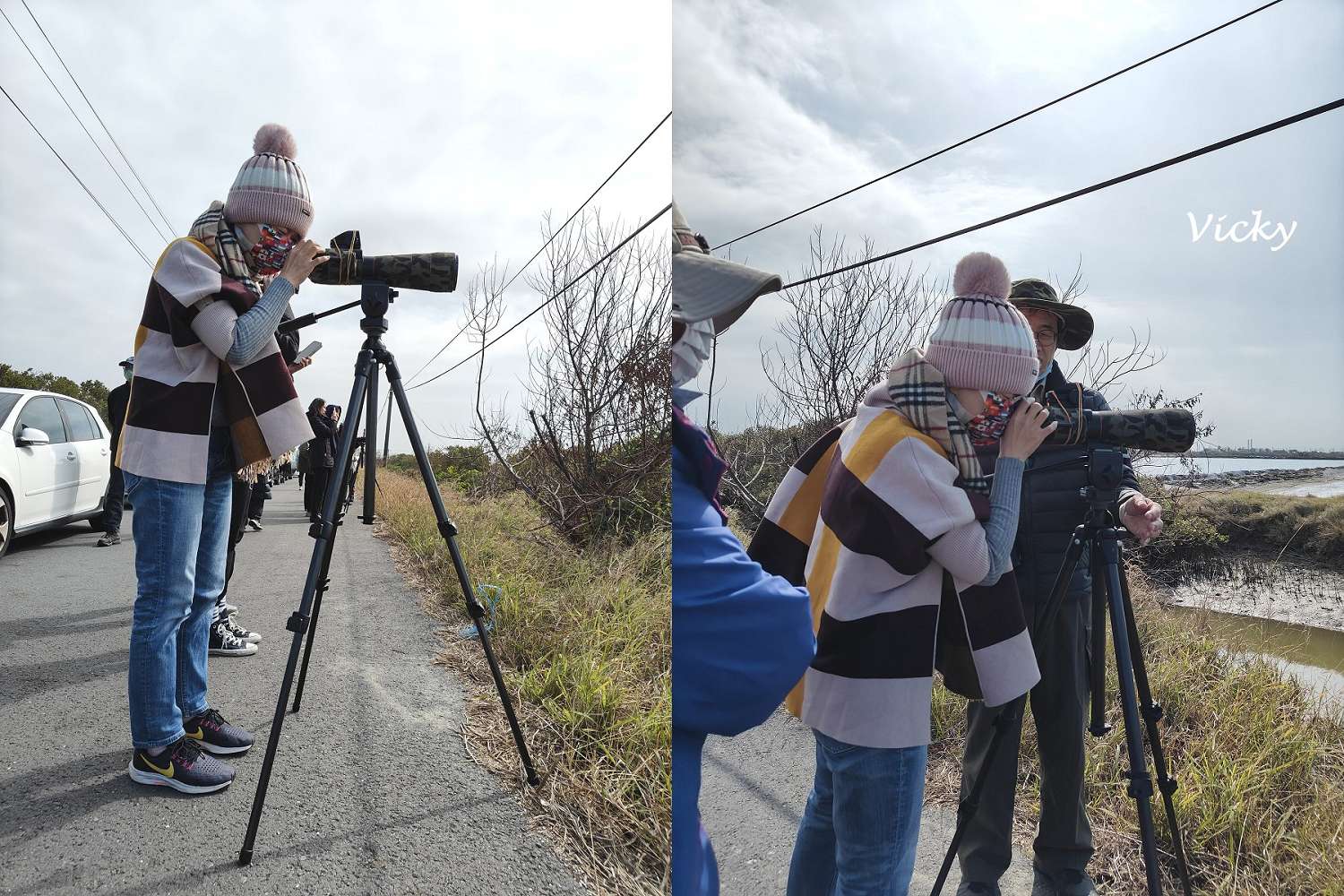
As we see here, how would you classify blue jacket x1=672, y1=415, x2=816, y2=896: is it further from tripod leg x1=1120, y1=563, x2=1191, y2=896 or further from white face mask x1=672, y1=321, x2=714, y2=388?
tripod leg x1=1120, y1=563, x2=1191, y2=896

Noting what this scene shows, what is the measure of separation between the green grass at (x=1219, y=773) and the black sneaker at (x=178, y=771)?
1715 mm

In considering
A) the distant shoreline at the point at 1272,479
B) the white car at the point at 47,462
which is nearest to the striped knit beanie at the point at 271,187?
the distant shoreline at the point at 1272,479

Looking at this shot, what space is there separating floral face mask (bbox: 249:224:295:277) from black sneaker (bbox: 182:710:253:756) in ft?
3.98

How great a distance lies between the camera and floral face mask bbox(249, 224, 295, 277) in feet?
6.00

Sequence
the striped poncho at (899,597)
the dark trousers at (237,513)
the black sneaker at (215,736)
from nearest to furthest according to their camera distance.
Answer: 1. the striped poncho at (899,597)
2. the black sneaker at (215,736)
3. the dark trousers at (237,513)

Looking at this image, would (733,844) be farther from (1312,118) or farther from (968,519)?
(1312,118)

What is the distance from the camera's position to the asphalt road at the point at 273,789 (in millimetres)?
1565

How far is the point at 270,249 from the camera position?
1.84 m

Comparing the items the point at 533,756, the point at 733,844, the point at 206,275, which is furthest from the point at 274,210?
the point at 733,844

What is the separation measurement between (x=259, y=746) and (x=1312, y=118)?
262cm

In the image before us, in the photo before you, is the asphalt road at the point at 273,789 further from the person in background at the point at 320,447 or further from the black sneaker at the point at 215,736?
the person in background at the point at 320,447

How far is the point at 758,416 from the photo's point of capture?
985 mm

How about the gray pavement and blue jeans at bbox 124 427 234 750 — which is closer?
the gray pavement

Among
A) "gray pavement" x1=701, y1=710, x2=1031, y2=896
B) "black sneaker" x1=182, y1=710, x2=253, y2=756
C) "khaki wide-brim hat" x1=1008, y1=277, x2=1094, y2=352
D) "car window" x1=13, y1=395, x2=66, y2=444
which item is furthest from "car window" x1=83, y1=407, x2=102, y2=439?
"khaki wide-brim hat" x1=1008, y1=277, x2=1094, y2=352
